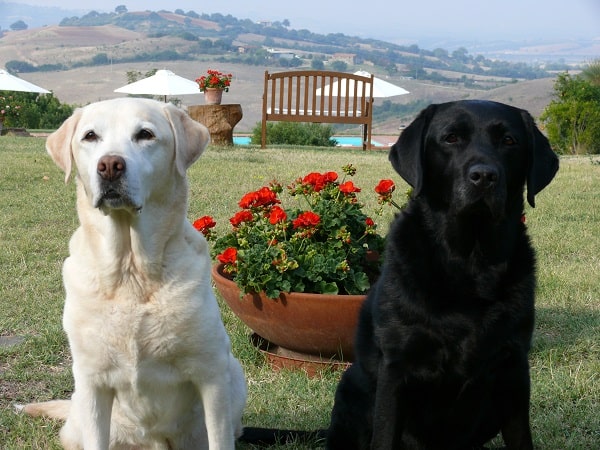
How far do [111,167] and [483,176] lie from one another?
124cm

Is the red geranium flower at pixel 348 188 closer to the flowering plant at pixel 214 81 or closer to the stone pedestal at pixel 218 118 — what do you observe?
the stone pedestal at pixel 218 118

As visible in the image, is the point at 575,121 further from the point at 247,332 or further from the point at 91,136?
the point at 91,136

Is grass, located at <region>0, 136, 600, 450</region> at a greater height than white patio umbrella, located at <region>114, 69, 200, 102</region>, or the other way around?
grass, located at <region>0, 136, 600, 450</region>

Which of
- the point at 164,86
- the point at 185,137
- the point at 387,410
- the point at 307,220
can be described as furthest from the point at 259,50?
the point at 387,410

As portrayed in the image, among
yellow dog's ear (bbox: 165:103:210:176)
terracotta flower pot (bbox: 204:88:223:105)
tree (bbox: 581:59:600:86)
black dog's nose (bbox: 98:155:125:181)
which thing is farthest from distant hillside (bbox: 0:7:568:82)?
black dog's nose (bbox: 98:155:125:181)

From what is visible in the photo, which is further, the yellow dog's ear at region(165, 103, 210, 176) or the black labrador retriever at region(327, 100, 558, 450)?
the yellow dog's ear at region(165, 103, 210, 176)

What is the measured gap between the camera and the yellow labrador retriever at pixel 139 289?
2.70m

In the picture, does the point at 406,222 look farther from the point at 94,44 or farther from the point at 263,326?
the point at 94,44

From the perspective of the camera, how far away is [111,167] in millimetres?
2639

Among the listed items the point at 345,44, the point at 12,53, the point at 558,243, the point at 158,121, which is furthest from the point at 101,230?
the point at 345,44

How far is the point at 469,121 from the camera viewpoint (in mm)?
2723

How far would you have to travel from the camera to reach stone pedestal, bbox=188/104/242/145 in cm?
1448

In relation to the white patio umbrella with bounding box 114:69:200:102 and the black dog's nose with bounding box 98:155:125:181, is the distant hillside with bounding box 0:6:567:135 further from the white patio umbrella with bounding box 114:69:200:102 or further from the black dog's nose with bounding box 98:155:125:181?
the black dog's nose with bounding box 98:155:125:181

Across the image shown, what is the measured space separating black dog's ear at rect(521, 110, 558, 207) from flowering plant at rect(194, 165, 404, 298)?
142 centimetres
